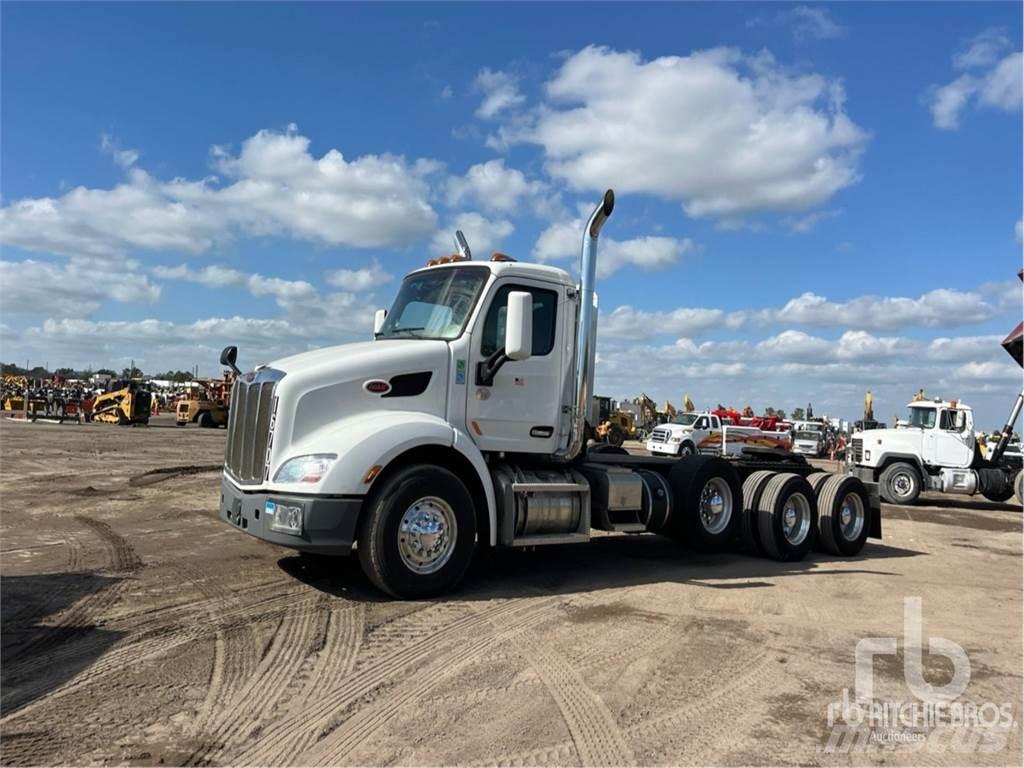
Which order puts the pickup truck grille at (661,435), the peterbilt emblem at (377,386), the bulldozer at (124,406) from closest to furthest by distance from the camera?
the peterbilt emblem at (377,386) < the pickup truck grille at (661,435) < the bulldozer at (124,406)

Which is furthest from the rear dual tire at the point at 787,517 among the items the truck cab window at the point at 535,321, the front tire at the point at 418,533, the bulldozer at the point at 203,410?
the bulldozer at the point at 203,410

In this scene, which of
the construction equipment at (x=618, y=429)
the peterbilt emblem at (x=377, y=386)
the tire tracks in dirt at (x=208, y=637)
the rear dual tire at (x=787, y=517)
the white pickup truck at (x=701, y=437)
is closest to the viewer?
the tire tracks in dirt at (x=208, y=637)

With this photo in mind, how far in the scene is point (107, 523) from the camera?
31.4ft

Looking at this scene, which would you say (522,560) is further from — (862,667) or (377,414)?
(862,667)

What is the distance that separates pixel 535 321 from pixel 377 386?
1.88 meters

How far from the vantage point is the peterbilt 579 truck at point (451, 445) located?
6.17 metres

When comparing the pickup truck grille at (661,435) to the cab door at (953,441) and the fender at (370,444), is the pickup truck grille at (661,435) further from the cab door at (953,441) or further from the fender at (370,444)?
the fender at (370,444)

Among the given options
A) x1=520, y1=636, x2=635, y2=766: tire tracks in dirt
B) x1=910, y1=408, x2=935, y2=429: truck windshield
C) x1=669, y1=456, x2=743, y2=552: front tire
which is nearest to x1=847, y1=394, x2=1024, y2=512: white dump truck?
x1=910, y1=408, x2=935, y2=429: truck windshield

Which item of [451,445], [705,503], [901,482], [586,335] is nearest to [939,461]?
[901,482]

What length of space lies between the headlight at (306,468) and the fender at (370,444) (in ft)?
0.14

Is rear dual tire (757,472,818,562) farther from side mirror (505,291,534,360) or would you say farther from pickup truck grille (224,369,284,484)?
pickup truck grille (224,369,284,484)

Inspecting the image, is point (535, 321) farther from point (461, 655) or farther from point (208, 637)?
point (208, 637)

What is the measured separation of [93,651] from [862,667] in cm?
512

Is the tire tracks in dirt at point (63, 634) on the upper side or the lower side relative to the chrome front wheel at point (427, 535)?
lower
